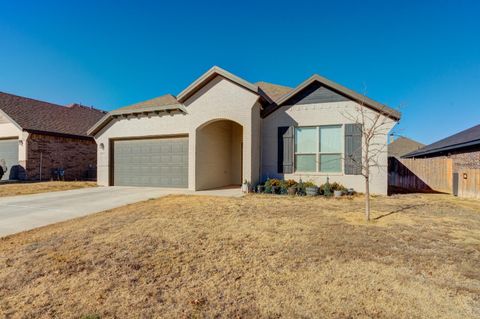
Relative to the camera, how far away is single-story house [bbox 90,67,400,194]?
1061 centimetres

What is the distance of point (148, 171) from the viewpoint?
1312 centimetres

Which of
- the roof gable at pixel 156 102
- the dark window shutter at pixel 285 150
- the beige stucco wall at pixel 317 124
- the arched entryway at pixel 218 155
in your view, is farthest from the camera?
the roof gable at pixel 156 102

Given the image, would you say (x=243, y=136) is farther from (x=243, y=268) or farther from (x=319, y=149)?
(x=243, y=268)

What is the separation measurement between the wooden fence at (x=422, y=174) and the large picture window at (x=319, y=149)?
5.98m

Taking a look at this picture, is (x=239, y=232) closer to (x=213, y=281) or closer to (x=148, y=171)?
(x=213, y=281)

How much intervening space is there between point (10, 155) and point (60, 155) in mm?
3268

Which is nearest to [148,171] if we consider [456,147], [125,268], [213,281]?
[125,268]

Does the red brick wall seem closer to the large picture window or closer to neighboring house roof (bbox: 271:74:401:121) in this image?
neighboring house roof (bbox: 271:74:401:121)

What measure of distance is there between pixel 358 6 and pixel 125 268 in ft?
50.7

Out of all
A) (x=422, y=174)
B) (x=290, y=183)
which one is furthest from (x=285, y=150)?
(x=422, y=174)

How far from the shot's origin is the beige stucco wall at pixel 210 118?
10688 millimetres

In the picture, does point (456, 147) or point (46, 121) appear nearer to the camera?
point (456, 147)

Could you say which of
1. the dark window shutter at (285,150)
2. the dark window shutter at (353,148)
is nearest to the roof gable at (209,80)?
the dark window shutter at (285,150)

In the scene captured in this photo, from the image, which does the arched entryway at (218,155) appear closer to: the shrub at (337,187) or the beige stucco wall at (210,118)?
the beige stucco wall at (210,118)
